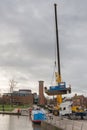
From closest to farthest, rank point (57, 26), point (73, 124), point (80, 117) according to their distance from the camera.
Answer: point (73, 124) < point (80, 117) < point (57, 26)

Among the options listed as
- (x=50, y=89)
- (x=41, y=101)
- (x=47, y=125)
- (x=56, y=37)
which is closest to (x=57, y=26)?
(x=56, y=37)

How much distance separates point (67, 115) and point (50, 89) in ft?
41.2

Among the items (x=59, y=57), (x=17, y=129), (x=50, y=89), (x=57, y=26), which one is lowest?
(x=17, y=129)

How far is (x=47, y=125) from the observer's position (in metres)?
45.5

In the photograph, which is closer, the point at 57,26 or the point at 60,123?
the point at 60,123

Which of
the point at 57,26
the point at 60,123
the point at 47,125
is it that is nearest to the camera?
the point at 60,123

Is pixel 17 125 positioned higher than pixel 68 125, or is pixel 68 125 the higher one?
pixel 68 125

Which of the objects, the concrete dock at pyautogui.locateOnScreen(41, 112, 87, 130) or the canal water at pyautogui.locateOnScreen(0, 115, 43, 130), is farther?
the canal water at pyautogui.locateOnScreen(0, 115, 43, 130)

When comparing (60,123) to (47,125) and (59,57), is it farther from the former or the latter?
(59,57)

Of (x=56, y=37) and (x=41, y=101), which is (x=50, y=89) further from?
(x=41, y=101)

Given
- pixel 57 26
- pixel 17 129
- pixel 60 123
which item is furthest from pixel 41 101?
pixel 60 123

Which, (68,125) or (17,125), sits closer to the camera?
(68,125)

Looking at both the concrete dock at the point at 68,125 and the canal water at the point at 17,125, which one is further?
the canal water at the point at 17,125

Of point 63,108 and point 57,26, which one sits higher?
point 57,26
